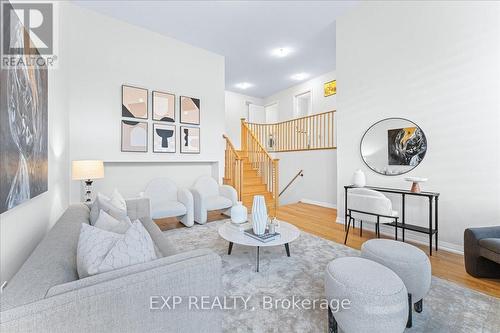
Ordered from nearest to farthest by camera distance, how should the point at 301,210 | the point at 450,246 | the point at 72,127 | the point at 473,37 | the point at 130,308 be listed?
the point at 130,308, the point at 473,37, the point at 450,246, the point at 72,127, the point at 301,210

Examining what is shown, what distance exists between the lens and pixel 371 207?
9.59ft

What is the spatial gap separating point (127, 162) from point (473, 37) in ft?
17.7

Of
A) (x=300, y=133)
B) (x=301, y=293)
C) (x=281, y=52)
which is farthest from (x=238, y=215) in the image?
(x=300, y=133)

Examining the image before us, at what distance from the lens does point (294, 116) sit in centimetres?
788

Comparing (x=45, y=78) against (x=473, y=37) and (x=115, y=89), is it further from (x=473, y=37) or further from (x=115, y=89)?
(x=473, y=37)

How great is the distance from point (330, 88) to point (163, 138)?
16.6ft

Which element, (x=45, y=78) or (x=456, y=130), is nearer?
(x=45, y=78)

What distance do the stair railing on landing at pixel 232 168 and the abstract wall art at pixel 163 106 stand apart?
4.24 feet

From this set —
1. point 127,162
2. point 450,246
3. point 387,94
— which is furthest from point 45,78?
point 450,246

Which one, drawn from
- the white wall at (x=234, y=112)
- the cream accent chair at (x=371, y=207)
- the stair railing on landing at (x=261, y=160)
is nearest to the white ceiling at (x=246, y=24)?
the stair railing on landing at (x=261, y=160)

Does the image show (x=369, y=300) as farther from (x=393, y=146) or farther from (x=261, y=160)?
(x=261, y=160)

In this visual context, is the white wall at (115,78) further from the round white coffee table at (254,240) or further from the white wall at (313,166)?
the white wall at (313,166)

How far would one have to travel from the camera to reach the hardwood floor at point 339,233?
2.11m

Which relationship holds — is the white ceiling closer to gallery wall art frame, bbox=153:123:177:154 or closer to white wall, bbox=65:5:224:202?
white wall, bbox=65:5:224:202
